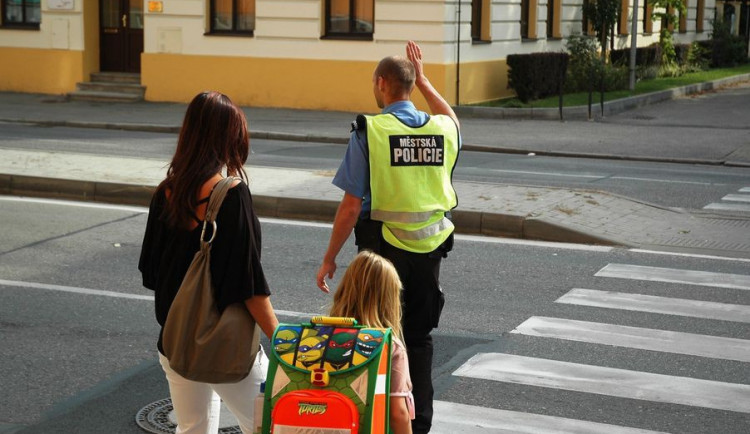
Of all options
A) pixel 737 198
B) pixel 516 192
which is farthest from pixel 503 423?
pixel 737 198

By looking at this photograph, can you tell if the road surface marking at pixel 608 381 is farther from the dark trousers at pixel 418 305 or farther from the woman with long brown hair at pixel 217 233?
the woman with long brown hair at pixel 217 233

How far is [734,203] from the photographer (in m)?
14.1

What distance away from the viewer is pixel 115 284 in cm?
935

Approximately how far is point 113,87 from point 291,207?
1604cm

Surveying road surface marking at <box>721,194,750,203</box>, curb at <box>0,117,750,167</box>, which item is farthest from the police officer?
curb at <box>0,117,750,167</box>

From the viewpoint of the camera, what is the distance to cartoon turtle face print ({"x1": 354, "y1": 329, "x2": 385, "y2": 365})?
13.0 feet

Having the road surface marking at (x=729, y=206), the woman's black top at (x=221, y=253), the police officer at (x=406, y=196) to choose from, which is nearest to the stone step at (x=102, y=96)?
the road surface marking at (x=729, y=206)

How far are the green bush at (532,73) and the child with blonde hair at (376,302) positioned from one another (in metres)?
22.6

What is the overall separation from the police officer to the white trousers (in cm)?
96

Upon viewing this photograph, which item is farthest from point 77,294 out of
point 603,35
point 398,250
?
point 603,35

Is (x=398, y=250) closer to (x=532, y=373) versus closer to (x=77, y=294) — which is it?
(x=532, y=373)

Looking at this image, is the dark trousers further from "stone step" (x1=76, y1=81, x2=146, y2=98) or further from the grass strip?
"stone step" (x1=76, y1=81, x2=146, y2=98)

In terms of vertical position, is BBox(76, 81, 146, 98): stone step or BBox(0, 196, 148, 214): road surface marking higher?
BBox(76, 81, 146, 98): stone step

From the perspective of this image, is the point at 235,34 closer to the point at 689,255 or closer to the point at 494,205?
the point at 494,205
